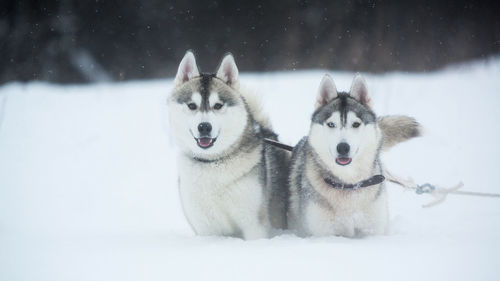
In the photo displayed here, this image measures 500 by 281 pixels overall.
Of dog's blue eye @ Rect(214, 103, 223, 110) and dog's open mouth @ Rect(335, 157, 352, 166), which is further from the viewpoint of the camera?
dog's blue eye @ Rect(214, 103, 223, 110)

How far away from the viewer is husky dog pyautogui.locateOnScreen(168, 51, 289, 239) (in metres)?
3.39

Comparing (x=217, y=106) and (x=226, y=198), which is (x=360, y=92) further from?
(x=226, y=198)

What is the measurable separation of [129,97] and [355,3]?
5.66 metres

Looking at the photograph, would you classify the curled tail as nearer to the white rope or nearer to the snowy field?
the white rope

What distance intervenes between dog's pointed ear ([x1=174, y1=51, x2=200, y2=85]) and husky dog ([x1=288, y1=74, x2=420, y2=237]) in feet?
3.64

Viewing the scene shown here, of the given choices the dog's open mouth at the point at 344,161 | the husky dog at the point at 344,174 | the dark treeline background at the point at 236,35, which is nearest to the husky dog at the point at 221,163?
the husky dog at the point at 344,174

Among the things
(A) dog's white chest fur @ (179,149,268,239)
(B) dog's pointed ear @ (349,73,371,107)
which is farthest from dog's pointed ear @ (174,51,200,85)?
(B) dog's pointed ear @ (349,73,371,107)

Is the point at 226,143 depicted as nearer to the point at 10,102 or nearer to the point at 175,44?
the point at 10,102

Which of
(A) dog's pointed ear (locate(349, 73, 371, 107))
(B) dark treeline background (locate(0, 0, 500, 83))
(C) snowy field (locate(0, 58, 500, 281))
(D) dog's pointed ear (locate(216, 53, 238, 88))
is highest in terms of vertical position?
(B) dark treeline background (locate(0, 0, 500, 83))

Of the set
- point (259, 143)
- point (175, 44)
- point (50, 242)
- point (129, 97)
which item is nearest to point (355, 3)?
point (175, 44)

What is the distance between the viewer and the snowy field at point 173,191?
275 cm

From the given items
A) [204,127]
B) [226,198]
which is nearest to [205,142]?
[204,127]

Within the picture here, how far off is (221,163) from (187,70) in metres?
0.89

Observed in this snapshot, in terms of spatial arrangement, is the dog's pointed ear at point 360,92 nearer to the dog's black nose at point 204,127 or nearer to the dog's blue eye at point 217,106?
the dog's blue eye at point 217,106
